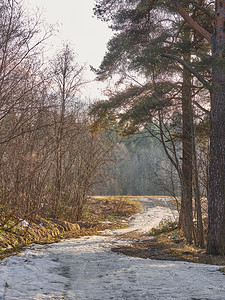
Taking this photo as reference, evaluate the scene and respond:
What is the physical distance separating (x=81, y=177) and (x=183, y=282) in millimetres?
7915

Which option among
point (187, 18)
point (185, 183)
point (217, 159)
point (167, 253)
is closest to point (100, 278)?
point (167, 253)

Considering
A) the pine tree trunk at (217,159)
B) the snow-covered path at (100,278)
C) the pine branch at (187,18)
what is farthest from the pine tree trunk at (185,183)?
the snow-covered path at (100,278)

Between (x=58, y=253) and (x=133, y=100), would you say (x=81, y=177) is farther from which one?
(x=58, y=253)

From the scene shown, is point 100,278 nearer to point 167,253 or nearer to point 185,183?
point 167,253

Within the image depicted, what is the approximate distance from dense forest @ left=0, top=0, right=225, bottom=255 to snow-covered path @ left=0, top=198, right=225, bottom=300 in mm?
1444

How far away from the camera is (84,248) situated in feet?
21.9

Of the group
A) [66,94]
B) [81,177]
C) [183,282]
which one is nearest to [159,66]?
[66,94]

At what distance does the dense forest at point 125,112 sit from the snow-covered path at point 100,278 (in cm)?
144

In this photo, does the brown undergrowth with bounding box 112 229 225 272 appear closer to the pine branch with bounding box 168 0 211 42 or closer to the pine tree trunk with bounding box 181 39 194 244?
the pine tree trunk with bounding box 181 39 194 244

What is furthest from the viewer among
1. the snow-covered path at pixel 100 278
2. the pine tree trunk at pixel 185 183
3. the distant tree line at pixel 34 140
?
the pine tree trunk at pixel 185 183

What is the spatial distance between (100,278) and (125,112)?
6.21 metres

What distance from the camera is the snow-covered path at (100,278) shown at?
137 inches

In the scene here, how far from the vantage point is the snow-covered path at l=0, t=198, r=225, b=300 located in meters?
3.49

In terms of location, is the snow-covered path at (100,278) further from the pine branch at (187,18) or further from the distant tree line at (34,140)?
the pine branch at (187,18)
